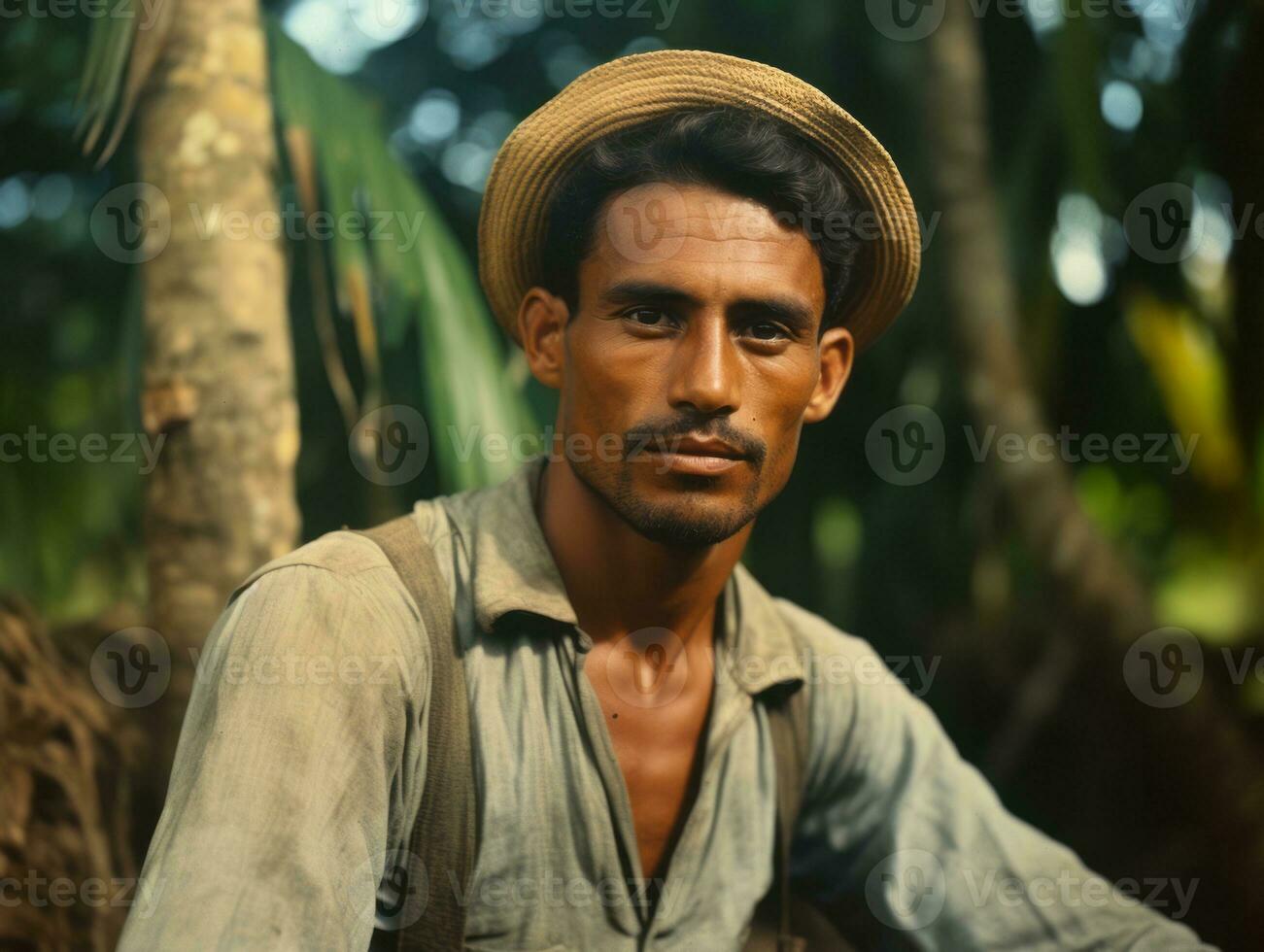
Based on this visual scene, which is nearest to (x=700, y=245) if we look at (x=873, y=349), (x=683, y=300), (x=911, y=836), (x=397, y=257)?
(x=683, y=300)

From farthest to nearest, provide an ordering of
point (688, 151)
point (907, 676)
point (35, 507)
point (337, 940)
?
point (907, 676)
point (35, 507)
point (688, 151)
point (337, 940)

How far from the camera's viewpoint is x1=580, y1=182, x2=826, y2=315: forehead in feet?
5.94

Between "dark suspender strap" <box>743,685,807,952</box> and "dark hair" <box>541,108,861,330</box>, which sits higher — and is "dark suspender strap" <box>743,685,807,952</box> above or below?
below

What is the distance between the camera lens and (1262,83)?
3.43 meters

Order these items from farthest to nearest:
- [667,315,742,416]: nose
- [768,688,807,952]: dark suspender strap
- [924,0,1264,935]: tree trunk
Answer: [924,0,1264,935]: tree trunk → [768,688,807,952]: dark suspender strap → [667,315,742,416]: nose

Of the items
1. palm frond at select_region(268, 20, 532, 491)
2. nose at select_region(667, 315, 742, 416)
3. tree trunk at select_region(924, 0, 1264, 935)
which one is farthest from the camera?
tree trunk at select_region(924, 0, 1264, 935)

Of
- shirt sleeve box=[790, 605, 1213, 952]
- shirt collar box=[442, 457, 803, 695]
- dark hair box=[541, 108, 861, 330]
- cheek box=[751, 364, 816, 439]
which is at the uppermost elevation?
dark hair box=[541, 108, 861, 330]

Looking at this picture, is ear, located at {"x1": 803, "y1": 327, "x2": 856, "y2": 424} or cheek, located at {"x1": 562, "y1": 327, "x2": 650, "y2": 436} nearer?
cheek, located at {"x1": 562, "y1": 327, "x2": 650, "y2": 436}

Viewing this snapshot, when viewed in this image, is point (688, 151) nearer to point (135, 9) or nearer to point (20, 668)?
point (135, 9)

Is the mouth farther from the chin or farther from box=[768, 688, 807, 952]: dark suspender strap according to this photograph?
box=[768, 688, 807, 952]: dark suspender strap

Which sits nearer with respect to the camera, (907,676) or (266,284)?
(266,284)

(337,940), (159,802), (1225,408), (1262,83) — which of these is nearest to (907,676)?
(1225,408)

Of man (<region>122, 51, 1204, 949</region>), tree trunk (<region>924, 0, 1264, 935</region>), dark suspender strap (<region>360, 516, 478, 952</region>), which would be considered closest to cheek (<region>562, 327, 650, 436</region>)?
man (<region>122, 51, 1204, 949</region>)

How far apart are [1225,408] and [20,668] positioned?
114 inches
